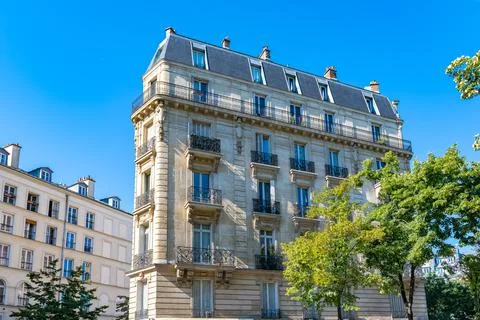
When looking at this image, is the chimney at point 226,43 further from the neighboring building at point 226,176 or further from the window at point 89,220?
the window at point 89,220

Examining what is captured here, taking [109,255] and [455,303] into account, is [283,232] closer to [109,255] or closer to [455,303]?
[455,303]

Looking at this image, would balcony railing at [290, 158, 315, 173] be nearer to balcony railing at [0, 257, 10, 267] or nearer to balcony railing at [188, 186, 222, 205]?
balcony railing at [188, 186, 222, 205]

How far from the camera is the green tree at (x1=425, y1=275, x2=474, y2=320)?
39344 millimetres

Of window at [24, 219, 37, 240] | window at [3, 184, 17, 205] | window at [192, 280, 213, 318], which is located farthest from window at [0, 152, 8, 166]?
window at [192, 280, 213, 318]

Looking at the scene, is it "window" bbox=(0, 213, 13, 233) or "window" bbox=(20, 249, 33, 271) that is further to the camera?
"window" bbox=(20, 249, 33, 271)

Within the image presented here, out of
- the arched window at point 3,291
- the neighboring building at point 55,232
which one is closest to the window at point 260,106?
the neighboring building at point 55,232

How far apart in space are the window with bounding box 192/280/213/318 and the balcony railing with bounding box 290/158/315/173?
27.2 feet

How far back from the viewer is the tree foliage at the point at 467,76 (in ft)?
37.9

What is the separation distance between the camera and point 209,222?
25938 mm

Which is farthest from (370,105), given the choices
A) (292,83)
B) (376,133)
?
(292,83)

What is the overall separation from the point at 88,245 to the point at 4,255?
28.0 ft

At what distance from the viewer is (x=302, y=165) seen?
97.9 ft

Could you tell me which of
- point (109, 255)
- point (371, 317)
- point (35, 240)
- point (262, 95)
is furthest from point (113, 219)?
point (371, 317)

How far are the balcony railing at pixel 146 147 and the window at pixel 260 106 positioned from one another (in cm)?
605
